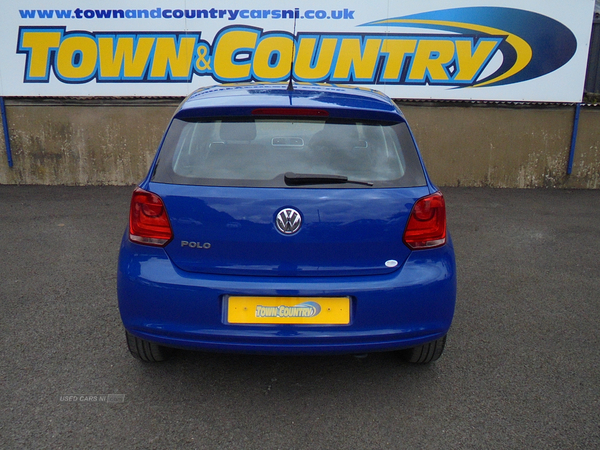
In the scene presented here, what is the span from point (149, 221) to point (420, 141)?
22.4 feet

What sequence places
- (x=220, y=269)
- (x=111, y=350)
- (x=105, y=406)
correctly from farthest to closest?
(x=111, y=350) → (x=105, y=406) → (x=220, y=269)

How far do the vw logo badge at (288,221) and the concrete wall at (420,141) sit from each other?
21.6 ft

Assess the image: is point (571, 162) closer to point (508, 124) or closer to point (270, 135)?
point (508, 124)

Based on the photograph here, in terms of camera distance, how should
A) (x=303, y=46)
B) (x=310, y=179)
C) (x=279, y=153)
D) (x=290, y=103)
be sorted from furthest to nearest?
(x=303, y=46)
(x=290, y=103)
(x=279, y=153)
(x=310, y=179)

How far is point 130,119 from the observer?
8805mm

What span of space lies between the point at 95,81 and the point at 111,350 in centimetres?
625

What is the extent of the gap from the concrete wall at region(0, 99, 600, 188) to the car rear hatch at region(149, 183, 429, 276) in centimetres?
645

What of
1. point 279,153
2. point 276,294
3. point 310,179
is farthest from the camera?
point 279,153

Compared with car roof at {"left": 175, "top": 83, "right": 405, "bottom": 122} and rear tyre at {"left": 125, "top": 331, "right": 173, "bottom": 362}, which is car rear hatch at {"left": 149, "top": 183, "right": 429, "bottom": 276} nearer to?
car roof at {"left": 175, "top": 83, "right": 405, "bottom": 122}

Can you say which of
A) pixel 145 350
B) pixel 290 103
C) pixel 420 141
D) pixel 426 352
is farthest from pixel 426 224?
pixel 420 141

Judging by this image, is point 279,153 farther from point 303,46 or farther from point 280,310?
point 303,46

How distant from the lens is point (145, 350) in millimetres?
3203

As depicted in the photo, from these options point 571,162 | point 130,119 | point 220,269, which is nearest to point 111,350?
point 220,269

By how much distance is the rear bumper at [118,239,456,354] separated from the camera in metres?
2.69
